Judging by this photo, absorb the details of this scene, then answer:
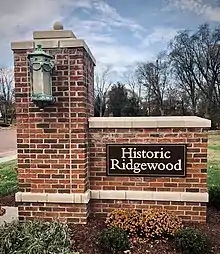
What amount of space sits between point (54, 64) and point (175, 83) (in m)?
40.4

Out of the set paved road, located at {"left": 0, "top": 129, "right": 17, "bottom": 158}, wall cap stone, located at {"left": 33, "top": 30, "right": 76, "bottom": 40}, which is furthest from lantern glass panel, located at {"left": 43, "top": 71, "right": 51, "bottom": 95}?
paved road, located at {"left": 0, "top": 129, "right": 17, "bottom": 158}

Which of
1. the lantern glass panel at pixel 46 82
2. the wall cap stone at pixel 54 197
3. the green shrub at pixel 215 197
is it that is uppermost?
the lantern glass panel at pixel 46 82

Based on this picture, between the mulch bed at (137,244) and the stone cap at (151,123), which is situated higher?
the stone cap at (151,123)

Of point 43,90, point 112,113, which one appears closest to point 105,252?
point 43,90

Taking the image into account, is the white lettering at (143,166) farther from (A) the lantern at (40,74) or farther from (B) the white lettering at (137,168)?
(A) the lantern at (40,74)

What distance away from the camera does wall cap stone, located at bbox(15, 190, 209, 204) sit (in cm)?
422

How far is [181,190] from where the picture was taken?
4277 mm

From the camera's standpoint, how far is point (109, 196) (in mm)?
4391

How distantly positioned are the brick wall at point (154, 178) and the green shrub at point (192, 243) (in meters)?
0.82

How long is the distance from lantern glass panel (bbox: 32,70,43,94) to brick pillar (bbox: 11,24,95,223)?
33cm

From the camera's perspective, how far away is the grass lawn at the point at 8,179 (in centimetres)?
680

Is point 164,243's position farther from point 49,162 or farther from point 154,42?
point 154,42

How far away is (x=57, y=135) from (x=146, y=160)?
1.24 m

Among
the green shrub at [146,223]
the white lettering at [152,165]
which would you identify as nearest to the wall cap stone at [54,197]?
the green shrub at [146,223]
